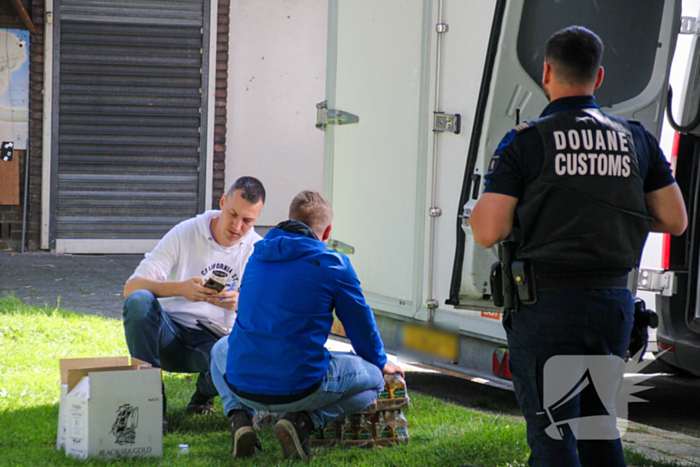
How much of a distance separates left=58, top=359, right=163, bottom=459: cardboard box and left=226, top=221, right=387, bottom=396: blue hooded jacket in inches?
13.9

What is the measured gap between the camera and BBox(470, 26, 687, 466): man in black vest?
2.34 m

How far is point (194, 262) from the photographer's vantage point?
3990mm

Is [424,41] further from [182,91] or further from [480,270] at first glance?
[182,91]

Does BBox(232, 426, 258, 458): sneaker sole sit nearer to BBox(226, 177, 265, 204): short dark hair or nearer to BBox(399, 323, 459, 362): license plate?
BBox(226, 177, 265, 204): short dark hair

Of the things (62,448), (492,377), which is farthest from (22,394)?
(492,377)

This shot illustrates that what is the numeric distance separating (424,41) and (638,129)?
218cm

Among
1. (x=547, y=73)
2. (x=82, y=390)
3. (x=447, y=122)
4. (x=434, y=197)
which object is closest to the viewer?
(x=547, y=73)

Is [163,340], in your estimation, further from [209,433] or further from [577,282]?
[577,282]

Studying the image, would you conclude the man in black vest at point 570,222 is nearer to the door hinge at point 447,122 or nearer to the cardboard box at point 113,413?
the cardboard box at point 113,413

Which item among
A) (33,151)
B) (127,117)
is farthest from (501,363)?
(33,151)

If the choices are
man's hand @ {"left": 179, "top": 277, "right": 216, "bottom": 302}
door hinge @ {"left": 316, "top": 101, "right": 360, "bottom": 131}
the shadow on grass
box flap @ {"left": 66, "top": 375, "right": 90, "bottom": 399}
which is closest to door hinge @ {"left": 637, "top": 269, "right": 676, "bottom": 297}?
door hinge @ {"left": 316, "top": 101, "right": 360, "bottom": 131}

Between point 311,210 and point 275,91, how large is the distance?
301 inches

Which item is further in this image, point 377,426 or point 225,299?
point 225,299

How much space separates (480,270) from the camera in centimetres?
411
